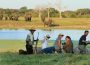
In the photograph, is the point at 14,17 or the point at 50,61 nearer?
the point at 50,61

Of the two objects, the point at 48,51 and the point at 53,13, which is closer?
the point at 48,51

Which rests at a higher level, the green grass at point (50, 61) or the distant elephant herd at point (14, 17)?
the green grass at point (50, 61)

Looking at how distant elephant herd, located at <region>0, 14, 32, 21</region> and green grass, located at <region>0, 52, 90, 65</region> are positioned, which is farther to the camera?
distant elephant herd, located at <region>0, 14, 32, 21</region>

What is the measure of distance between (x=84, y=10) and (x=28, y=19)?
3352cm

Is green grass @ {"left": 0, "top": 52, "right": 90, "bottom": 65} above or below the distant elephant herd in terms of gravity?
above

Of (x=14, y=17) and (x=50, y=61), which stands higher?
(x=50, y=61)

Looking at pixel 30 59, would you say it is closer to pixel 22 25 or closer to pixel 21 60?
pixel 21 60

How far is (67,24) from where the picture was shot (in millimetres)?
52031

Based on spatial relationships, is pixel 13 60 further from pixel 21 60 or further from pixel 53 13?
pixel 53 13

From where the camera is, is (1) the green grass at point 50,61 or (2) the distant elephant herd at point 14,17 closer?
(1) the green grass at point 50,61

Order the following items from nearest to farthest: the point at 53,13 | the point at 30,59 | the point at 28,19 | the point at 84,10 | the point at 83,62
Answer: the point at 83,62, the point at 30,59, the point at 28,19, the point at 53,13, the point at 84,10

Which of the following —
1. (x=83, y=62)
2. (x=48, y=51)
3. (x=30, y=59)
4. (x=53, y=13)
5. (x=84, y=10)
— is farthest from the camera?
(x=84, y=10)

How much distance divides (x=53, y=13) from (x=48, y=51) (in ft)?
207

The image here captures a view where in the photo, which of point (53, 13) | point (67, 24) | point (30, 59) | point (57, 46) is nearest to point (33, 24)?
point (67, 24)
